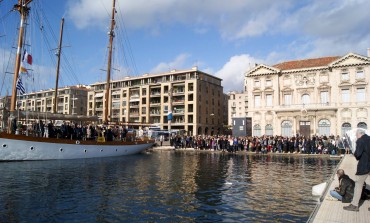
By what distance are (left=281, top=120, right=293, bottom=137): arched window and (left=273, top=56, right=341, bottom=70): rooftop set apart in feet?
33.2

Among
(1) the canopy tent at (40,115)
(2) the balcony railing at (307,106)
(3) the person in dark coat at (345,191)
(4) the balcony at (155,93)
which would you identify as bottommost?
(3) the person in dark coat at (345,191)

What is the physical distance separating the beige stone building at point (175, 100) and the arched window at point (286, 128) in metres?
28.2

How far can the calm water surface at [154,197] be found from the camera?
9.65 m

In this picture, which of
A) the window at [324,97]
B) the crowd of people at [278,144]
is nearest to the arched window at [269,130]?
the window at [324,97]

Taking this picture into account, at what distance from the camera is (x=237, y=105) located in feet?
352

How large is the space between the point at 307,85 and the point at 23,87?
149 feet

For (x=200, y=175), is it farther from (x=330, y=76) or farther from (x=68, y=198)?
(x=330, y=76)

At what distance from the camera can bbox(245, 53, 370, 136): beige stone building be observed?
51000mm

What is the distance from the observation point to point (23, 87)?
2734 cm

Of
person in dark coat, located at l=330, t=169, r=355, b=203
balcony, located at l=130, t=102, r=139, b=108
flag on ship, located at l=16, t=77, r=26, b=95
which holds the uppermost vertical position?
balcony, located at l=130, t=102, r=139, b=108

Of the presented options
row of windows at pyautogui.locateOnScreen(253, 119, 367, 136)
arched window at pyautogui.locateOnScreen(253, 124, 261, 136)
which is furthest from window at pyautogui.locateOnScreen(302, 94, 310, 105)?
arched window at pyautogui.locateOnScreen(253, 124, 261, 136)

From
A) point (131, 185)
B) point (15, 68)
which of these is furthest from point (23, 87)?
point (131, 185)

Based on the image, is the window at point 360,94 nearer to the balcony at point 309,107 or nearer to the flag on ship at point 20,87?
the balcony at point 309,107

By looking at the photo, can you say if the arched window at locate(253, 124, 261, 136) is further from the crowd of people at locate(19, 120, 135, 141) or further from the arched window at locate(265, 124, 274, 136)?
the crowd of people at locate(19, 120, 135, 141)
